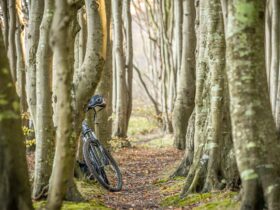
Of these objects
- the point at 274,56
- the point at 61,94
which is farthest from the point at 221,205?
the point at 274,56

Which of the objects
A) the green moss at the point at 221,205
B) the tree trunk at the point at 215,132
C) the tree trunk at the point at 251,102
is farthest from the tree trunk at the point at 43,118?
the tree trunk at the point at 251,102

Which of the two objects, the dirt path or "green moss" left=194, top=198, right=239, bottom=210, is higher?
"green moss" left=194, top=198, right=239, bottom=210

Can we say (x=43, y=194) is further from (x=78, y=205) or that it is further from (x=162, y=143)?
(x=162, y=143)

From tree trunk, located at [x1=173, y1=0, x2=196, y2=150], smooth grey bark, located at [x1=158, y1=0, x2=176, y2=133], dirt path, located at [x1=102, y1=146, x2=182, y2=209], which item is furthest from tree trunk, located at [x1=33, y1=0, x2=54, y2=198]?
smooth grey bark, located at [x1=158, y1=0, x2=176, y2=133]

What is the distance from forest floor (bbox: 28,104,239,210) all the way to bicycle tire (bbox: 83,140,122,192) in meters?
0.16

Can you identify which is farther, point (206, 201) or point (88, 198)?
point (88, 198)

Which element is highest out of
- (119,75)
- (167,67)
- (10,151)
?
(167,67)

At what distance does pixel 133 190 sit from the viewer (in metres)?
10.7

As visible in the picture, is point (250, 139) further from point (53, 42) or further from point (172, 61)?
point (172, 61)

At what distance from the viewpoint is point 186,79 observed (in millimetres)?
16828

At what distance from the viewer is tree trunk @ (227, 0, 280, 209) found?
211 inches

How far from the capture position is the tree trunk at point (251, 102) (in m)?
5.36

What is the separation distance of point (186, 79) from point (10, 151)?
11.8 meters

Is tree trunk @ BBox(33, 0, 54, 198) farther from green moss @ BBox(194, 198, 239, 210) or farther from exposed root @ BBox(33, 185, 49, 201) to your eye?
green moss @ BBox(194, 198, 239, 210)
